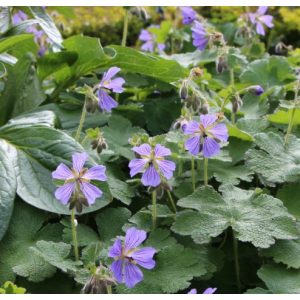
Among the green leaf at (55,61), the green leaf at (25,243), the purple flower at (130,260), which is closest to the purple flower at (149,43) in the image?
the green leaf at (55,61)

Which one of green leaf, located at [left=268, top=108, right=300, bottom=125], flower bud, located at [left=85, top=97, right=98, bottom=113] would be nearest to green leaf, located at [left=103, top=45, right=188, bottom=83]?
green leaf, located at [left=268, top=108, right=300, bottom=125]

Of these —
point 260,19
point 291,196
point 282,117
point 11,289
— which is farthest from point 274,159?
point 260,19

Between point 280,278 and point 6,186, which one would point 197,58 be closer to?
point 6,186

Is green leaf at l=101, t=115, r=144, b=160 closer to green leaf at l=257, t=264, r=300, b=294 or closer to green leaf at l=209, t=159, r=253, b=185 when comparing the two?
green leaf at l=209, t=159, r=253, b=185

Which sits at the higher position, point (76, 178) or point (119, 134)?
point (76, 178)

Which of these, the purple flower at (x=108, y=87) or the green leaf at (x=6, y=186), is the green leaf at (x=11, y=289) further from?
the purple flower at (x=108, y=87)

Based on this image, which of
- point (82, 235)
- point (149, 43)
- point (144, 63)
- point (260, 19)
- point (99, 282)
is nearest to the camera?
point (99, 282)
